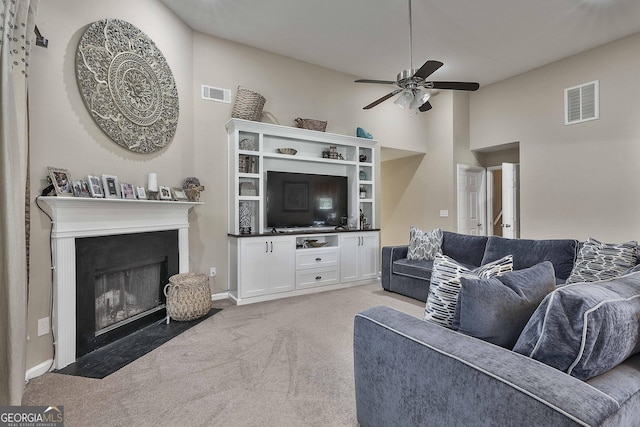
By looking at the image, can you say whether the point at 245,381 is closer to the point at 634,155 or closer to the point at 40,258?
the point at 40,258

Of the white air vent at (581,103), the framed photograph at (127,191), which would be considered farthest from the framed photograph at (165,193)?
the white air vent at (581,103)

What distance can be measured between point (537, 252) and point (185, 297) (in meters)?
3.67

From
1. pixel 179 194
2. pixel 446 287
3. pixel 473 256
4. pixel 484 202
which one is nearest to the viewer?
pixel 446 287

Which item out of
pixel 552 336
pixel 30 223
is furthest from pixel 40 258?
pixel 552 336

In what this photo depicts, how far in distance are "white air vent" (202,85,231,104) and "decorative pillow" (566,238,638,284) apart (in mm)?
4265

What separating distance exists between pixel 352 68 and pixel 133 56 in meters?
3.22

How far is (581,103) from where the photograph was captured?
4.53 metres

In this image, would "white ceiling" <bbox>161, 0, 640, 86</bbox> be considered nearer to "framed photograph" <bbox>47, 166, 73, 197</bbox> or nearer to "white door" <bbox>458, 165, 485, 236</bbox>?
"white door" <bbox>458, 165, 485, 236</bbox>

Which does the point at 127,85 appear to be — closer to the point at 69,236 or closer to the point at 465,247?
the point at 69,236

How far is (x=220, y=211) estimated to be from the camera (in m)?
4.05

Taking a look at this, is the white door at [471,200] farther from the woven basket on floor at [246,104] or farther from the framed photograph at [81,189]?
the framed photograph at [81,189]

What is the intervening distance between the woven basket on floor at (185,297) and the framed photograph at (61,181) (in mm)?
1275

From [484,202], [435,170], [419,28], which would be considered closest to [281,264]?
[419,28]

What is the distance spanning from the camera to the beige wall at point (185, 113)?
224 centimetres
